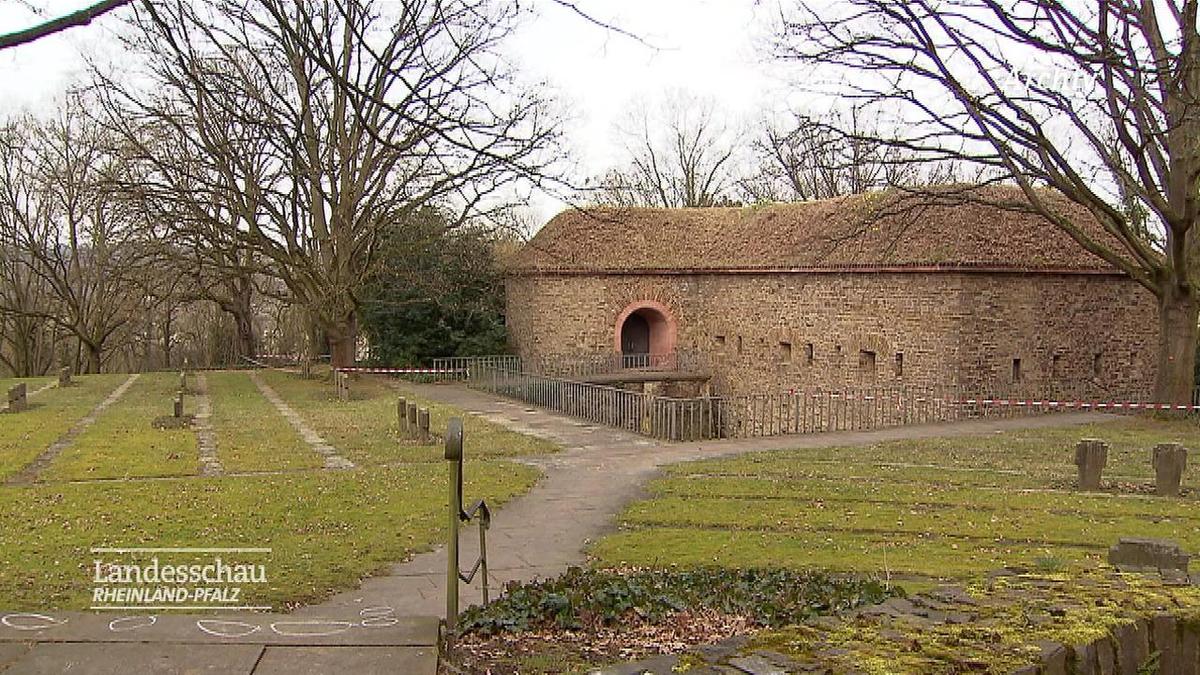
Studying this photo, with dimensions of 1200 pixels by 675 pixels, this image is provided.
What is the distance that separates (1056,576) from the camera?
4770 mm

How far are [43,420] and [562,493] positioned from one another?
1314 cm

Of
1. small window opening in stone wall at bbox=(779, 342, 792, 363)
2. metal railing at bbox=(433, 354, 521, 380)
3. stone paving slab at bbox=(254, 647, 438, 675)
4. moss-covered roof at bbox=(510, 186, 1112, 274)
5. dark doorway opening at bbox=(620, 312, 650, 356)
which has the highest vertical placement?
moss-covered roof at bbox=(510, 186, 1112, 274)

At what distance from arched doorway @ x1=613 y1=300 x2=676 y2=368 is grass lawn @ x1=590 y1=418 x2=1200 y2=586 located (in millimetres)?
15502

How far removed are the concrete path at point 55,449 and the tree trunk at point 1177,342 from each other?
785 inches

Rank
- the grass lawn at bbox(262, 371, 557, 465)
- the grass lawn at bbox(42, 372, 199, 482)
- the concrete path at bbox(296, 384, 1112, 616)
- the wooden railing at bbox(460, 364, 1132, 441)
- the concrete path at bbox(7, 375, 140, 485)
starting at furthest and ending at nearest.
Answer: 1. the wooden railing at bbox(460, 364, 1132, 441)
2. the grass lawn at bbox(262, 371, 557, 465)
3. the grass lawn at bbox(42, 372, 199, 482)
4. the concrete path at bbox(7, 375, 140, 485)
5. the concrete path at bbox(296, 384, 1112, 616)

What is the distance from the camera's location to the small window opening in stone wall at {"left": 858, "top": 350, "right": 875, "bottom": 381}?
23.8 m

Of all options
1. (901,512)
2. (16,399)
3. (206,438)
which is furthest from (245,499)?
(16,399)

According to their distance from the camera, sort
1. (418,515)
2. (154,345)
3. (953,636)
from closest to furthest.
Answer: (953,636), (418,515), (154,345)

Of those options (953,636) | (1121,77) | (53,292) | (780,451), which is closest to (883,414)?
(780,451)

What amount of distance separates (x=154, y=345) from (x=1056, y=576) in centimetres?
4837

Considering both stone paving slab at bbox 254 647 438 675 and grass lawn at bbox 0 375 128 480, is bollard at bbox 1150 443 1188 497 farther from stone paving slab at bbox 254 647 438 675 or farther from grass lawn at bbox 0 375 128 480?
grass lawn at bbox 0 375 128 480

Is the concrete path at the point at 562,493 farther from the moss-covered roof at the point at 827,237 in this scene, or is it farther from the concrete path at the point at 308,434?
the moss-covered roof at the point at 827,237

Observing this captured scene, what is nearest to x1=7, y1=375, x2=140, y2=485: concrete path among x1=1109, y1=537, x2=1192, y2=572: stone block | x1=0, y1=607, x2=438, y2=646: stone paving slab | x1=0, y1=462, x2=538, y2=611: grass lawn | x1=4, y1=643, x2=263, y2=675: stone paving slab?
x1=0, y1=462, x2=538, y2=611: grass lawn

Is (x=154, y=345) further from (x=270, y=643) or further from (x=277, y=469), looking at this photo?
(x=270, y=643)
